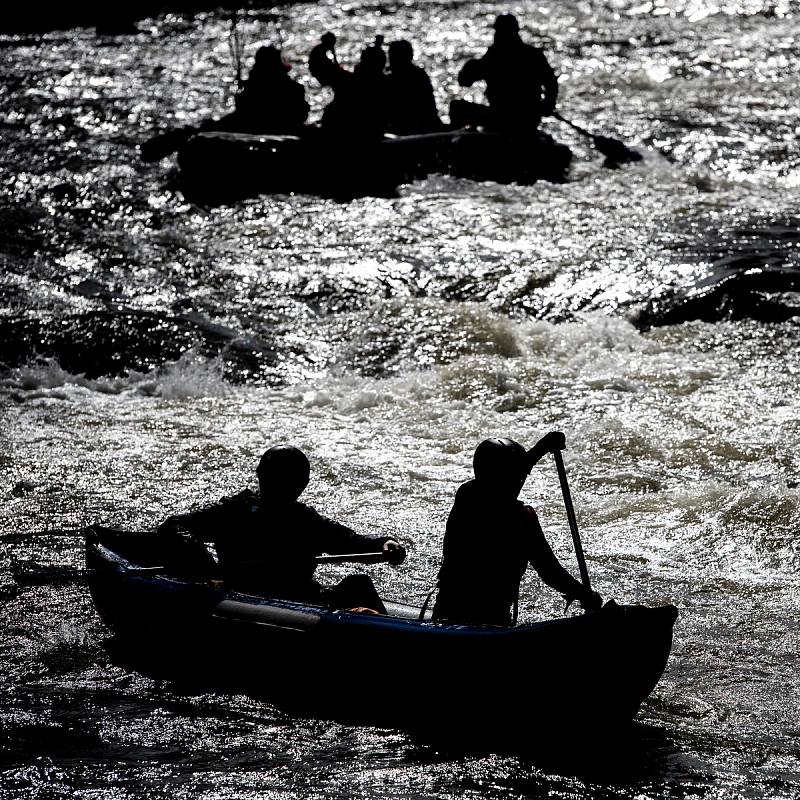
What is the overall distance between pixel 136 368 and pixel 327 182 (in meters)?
4.97

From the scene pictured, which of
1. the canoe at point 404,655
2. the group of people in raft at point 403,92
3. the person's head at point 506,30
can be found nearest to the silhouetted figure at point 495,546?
the canoe at point 404,655

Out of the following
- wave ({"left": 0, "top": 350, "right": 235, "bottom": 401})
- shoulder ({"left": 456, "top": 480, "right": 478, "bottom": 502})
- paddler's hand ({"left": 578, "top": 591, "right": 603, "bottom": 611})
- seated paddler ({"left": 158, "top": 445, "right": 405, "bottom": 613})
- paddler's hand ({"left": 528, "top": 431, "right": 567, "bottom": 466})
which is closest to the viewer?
paddler's hand ({"left": 528, "top": 431, "right": 567, "bottom": 466})

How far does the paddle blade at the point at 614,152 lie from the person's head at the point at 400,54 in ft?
7.78

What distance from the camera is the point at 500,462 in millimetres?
4961

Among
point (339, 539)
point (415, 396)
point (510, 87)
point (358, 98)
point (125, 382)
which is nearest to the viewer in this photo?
point (339, 539)

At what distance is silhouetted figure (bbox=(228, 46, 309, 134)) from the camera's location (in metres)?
15.2

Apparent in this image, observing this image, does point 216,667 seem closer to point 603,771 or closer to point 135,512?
point 603,771

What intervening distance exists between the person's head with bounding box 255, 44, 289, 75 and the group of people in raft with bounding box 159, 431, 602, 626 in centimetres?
1027

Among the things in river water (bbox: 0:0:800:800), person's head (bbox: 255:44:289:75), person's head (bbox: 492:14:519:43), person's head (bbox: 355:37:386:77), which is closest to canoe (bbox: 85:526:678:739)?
river water (bbox: 0:0:800:800)

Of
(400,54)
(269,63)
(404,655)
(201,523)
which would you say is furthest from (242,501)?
(400,54)

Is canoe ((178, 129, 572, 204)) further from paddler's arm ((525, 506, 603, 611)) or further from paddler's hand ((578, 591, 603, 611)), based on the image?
paddler's hand ((578, 591, 603, 611))

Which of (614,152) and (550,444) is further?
(614,152)

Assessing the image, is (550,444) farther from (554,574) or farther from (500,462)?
(554,574)

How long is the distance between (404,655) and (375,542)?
0.69 meters
